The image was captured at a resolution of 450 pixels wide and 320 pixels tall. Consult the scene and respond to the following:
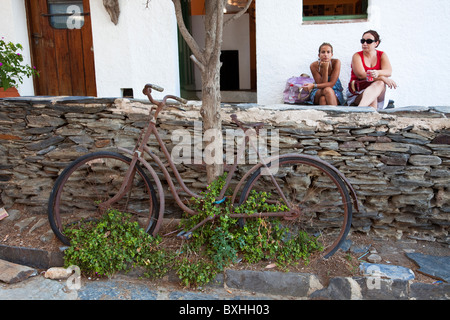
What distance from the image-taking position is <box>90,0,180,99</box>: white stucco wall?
5.16 meters

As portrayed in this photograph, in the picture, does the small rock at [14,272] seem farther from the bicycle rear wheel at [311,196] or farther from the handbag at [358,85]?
the handbag at [358,85]

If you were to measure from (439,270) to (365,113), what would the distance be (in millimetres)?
1437

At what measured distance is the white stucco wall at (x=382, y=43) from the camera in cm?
461

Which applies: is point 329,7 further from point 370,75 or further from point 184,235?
point 184,235

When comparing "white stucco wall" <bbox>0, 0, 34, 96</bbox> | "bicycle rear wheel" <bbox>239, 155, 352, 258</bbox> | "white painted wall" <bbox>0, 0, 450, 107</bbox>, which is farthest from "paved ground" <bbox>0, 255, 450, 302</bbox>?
"white stucco wall" <bbox>0, 0, 34, 96</bbox>

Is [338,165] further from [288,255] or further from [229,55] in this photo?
[229,55]

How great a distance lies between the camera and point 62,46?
596cm

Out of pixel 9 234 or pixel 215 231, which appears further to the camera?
pixel 9 234

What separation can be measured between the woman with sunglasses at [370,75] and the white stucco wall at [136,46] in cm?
232

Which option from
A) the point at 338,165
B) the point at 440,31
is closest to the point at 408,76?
the point at 440,31

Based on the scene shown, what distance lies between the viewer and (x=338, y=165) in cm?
360

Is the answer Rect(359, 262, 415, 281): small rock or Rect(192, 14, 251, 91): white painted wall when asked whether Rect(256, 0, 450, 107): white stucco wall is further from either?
Rect(359, 262, 415, 281): small rock

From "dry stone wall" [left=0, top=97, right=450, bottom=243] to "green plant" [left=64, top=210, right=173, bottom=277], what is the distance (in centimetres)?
65

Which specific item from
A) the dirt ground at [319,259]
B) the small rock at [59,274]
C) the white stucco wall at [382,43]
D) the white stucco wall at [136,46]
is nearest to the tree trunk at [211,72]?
the dirt ground at [319,259]
